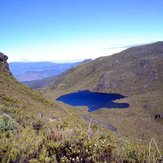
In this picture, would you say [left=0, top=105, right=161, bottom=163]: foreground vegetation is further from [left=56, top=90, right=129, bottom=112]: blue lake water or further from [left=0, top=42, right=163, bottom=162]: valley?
[left=56, top=90, right=129, bottom=112]: blue lake water

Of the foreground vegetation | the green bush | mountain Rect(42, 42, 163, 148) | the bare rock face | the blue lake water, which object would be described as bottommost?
the blue lake water

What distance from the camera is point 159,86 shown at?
5487 inches

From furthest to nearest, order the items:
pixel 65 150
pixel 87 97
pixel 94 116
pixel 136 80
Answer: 1. pixel 136 80
2. pixel 87 97
3. pixel 94 116
4. pixel 65 150

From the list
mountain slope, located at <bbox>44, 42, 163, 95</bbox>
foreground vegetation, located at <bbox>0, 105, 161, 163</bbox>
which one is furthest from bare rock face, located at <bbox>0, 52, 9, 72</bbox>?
mountain slope, located at <bbox>44, 42, 163, 95</bbox>

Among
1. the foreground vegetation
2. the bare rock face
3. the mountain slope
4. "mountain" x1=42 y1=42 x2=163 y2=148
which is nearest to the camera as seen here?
the foreground vegetation

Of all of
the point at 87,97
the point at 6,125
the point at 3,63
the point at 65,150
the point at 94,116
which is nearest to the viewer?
the point at 65,150

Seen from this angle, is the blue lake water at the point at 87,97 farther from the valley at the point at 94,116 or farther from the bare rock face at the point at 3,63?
the bare rock face at the point at 3,63

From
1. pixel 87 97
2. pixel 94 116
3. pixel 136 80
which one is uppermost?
pixel 94 116

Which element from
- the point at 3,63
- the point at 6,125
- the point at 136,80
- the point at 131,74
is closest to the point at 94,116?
the point at 3,63

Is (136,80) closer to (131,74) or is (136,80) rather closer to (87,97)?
(131,74)

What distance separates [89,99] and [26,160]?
14959 cm

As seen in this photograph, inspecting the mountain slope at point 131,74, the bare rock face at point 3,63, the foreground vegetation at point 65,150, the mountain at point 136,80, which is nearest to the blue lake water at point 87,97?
the mountain at point 136,80

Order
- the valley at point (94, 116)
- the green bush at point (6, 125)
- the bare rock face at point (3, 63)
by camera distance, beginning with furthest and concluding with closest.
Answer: the bare rock face at point (3, 63) < the green bush at point (6, 125) < the valley at point (94, 116)

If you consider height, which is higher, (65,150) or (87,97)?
(65,150)
